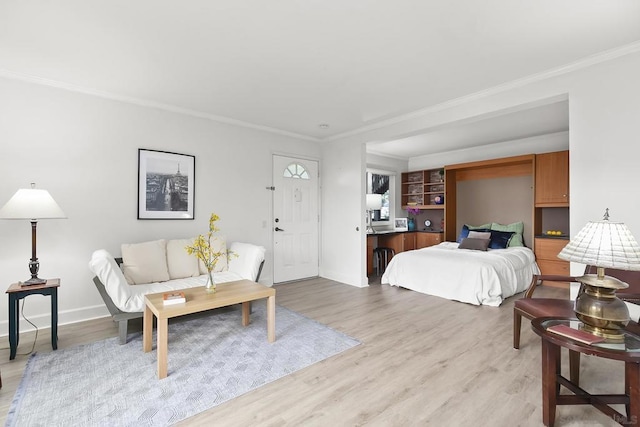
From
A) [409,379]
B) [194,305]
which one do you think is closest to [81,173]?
[194,305]

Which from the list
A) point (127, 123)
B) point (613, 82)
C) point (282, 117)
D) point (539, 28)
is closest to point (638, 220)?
point (613, 82)

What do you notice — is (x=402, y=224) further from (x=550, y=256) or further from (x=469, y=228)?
(x=550, y=256)

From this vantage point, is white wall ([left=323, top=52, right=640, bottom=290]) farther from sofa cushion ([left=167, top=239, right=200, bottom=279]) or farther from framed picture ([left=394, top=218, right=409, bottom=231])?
framed picture ([left=394, top=218, right=409, bottom=231])

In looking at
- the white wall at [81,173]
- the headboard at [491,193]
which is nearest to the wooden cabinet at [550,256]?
the headboard at [491,193]

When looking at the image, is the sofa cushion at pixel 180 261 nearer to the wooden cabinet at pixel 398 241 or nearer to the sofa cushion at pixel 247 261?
the sofa cushion at pixel 247 261

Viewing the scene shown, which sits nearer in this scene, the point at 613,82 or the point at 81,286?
the point at 613,82

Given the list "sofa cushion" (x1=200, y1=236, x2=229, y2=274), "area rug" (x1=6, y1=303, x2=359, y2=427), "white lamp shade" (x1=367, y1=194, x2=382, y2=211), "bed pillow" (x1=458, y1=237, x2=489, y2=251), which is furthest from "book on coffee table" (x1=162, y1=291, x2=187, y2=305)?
"bed pillow" (x1=458, y1=237, x2=489, y2=251)

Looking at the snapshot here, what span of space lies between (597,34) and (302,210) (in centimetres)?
407

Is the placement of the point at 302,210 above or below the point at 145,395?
above

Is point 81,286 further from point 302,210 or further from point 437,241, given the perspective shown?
point 437,241

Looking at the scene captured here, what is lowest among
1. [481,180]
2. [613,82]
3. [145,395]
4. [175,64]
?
[145,395]

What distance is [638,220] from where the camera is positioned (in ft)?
7.97

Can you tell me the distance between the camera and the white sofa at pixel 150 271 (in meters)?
2.67

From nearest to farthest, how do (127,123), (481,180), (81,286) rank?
1. (81,286)
2. (127,123)
3. (481,180)
